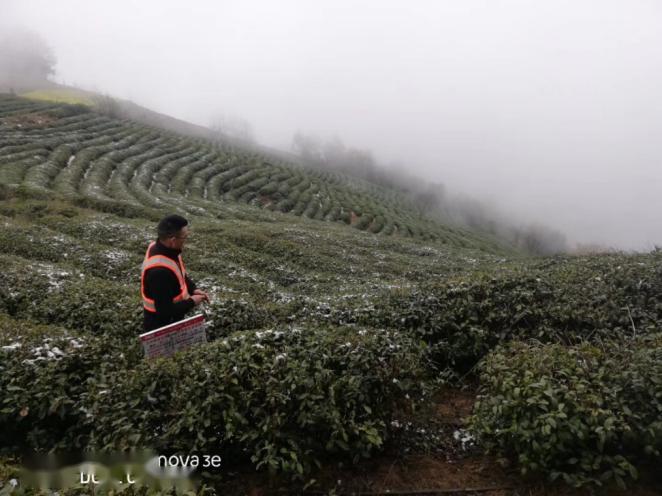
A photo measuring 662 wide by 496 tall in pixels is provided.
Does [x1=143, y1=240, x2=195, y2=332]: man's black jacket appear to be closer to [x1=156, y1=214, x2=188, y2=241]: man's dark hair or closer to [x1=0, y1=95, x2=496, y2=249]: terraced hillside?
[x1=156, y1=214, x2=188, y2=241]: man's dark hair

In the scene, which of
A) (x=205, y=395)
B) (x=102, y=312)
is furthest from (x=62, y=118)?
(x=205, y=395)

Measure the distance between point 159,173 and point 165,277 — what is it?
52.2 m

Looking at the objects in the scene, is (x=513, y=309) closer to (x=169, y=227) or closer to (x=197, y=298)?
(x=197, y=298)

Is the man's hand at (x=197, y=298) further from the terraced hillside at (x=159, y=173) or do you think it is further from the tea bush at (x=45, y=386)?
the terraced hillside at (x=159, y=173)

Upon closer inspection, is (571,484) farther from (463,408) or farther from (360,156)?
(360,156)

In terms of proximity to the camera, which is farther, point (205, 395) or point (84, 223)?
point (84, 223)

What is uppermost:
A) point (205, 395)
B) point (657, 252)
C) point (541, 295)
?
point (657, 252)

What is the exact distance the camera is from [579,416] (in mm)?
4422

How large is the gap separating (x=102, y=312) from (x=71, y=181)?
3595 centimetres

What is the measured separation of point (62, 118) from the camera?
6781cm

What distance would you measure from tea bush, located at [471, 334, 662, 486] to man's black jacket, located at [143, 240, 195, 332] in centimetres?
434

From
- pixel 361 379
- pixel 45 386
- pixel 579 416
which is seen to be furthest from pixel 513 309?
pixel 45 386

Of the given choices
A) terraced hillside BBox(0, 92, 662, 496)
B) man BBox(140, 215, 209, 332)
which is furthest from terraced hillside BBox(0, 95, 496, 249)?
man BBox(140, 215, 209, 332)

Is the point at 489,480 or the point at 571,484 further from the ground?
the point at 571,484
